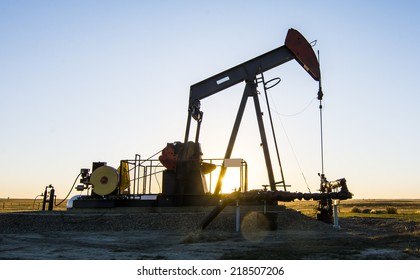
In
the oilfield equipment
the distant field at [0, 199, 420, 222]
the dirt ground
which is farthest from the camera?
the distant field at [0, 199, 420, 222]

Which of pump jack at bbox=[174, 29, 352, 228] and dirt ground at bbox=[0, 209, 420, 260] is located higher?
pump jack at bbox=[174, 29, 352, 228]

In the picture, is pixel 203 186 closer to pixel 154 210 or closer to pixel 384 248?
pixel 154 210

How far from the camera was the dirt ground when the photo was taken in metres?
6.01

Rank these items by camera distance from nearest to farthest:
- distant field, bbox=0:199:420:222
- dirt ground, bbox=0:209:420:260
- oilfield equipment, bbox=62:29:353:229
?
dirt ground, bbox=0:209:420:260, oilfield equipment, bbox=62:29:353:229, distant field, bbox=0:199:420:222

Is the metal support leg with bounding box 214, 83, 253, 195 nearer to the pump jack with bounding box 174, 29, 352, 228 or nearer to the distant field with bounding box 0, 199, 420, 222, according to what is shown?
the pump jack with bounding box 174, 29, 352, 228

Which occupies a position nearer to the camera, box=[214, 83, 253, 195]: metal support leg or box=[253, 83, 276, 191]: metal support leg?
box=[253, 83, 276, 191]: metal support leg

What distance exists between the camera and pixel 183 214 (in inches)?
453

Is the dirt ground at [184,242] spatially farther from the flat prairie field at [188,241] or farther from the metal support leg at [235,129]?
the metal support leg at [235,129]

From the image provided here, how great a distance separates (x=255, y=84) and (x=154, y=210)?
209 inches

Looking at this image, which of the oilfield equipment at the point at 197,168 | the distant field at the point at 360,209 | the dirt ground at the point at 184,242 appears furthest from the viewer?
the distant field at the point at 360,209

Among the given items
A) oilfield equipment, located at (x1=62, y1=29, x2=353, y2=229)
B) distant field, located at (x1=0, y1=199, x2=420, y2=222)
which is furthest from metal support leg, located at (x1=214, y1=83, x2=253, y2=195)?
distant field, located at (x1=0, y1=199, x2=420, y2=222)

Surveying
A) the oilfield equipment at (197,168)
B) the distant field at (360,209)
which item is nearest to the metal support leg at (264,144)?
the oilfield equipment at (197,168)

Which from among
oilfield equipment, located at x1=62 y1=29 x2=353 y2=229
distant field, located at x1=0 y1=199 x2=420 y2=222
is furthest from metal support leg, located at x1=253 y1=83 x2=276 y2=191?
distant field, located at x1=0 y1=199 x2=420 y2=222

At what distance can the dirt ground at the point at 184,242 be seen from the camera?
601cm
